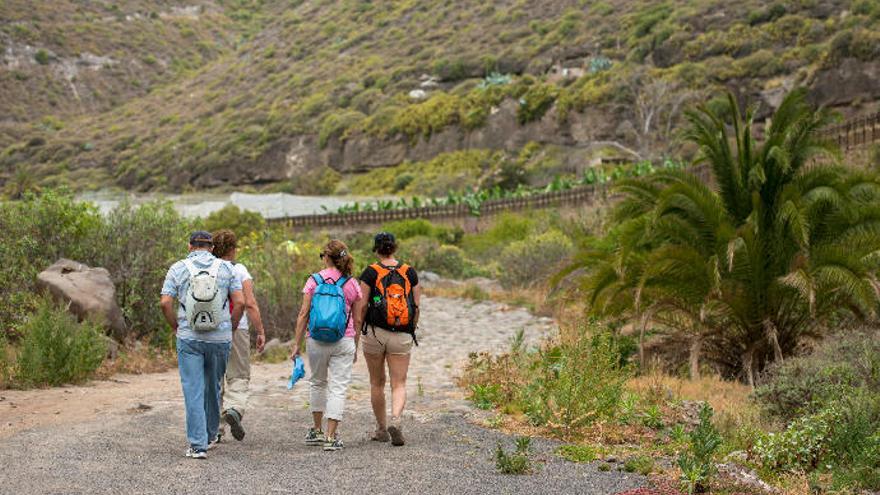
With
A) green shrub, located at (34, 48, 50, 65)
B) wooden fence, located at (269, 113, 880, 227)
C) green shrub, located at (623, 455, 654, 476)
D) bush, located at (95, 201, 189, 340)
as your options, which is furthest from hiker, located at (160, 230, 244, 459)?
green shrub, located at (34, 48, 50, 65)

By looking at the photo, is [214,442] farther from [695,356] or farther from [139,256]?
[139,256]

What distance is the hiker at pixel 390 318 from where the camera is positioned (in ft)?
25.0

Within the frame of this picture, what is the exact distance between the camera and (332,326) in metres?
7.41

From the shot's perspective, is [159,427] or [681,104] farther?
[681,104]

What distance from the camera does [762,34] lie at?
52875 mm

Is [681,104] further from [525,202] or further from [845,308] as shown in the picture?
[845,308]

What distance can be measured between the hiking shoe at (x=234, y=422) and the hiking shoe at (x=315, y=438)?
1.65 feet

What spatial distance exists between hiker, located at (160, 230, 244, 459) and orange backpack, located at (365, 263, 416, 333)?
0.97 m

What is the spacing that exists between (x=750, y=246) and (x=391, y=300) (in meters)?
5.90

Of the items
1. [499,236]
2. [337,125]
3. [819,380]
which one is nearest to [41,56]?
[337,125]

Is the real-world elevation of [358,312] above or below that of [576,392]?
above

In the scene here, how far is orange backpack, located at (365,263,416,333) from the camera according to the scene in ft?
24.9

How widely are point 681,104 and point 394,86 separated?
26261mm

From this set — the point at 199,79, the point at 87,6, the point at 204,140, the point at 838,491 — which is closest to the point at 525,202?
the point at 838,491
